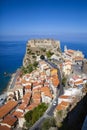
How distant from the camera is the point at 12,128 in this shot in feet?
25.8

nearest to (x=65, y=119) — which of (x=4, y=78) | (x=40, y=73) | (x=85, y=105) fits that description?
(x=85, y=105)

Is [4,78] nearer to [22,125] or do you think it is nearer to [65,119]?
[22,125]

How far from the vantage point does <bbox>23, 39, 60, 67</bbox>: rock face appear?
16.7m

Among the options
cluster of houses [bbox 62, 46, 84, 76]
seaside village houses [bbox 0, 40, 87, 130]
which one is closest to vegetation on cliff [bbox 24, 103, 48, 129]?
seaside village houses [bbox 0, 40, 87, 130]

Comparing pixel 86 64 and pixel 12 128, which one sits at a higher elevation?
pixel 86 64

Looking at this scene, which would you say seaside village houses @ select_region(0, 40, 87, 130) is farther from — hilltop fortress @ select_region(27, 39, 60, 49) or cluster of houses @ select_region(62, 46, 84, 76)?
hilltop fortress @ select_region(27, 39, 60, 49)

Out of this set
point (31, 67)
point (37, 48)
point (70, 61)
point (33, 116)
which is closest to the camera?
point (33, 116)

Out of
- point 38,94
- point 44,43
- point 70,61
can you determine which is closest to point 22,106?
point 38,94

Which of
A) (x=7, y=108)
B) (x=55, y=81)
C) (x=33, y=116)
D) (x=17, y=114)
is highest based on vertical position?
(x=55, y=81)

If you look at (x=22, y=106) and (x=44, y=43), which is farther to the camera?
(x=44, y=43)

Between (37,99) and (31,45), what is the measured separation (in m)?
9.26

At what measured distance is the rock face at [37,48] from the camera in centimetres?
1666

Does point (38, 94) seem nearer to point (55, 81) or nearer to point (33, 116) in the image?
point (55, 81)

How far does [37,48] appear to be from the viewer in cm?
1777
